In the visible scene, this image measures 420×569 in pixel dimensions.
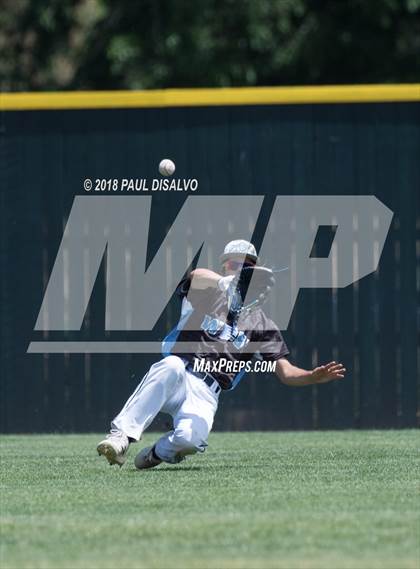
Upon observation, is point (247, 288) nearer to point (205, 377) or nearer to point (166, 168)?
point (205, 377)

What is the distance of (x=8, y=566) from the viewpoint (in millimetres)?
5047

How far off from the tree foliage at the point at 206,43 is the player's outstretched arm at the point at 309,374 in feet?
31.1

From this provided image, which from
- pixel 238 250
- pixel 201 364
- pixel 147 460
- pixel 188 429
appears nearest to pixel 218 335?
pixel 201 364

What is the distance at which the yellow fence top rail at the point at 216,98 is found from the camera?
10.9 meters

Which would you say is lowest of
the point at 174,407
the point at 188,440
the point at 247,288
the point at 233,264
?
the point at 188,440

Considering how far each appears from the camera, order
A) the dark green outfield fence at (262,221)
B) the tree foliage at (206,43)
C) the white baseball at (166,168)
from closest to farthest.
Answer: the white baseball at (166,168) < the dark green outfield fence at (262,221) < the tree foliage at (206,43)

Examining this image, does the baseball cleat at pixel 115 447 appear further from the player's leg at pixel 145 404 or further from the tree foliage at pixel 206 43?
the tree foliage at pixel 206 43

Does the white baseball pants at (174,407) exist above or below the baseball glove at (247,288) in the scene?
below

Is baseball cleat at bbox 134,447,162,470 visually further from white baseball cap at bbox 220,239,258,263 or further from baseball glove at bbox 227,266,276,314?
white baseball cap at bbox 220,239,258,263

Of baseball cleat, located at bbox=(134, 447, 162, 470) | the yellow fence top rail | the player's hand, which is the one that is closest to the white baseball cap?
the player's hand

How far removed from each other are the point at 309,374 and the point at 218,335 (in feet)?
2.22

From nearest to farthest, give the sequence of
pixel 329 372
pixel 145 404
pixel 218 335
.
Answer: pixel 329 372, pixel 145 404, pixel 218 335

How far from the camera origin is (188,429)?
7770mm

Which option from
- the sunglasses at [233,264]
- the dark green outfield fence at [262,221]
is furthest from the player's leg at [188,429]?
the dark green outfield fence at [262,221]
